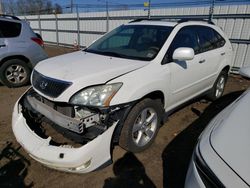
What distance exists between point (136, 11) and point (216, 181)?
10064 mm

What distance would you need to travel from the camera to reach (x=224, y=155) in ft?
4.63

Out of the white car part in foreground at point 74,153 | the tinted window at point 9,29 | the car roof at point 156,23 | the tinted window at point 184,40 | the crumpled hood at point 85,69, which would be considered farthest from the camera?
the tinted window at point 9,29

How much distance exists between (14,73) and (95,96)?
4210mm

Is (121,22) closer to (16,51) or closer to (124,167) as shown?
(16,51)

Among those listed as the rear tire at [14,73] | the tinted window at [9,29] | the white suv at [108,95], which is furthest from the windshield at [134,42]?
the tinted window at [9,29]

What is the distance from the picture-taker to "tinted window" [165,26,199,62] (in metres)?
3.21

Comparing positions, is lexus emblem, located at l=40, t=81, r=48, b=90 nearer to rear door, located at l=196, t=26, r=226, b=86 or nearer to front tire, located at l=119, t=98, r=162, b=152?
front tire, located at l=119, t=98, r=162, b=152

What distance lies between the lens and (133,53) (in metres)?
3.27

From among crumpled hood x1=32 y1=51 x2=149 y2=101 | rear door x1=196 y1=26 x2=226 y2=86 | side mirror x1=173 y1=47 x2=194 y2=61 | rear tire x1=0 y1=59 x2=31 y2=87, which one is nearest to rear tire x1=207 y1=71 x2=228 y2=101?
rear door x1=196 y1=26 x2=226 y2=86

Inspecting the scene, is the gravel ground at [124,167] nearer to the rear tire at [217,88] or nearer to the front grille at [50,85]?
the front grille at [50,85]

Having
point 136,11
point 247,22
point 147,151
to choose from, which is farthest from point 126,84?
point 136,11

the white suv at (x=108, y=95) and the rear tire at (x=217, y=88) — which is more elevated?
the white suv at (x=108, y=95)

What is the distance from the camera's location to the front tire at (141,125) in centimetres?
263

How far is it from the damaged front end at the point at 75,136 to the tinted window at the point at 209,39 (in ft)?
7.61
